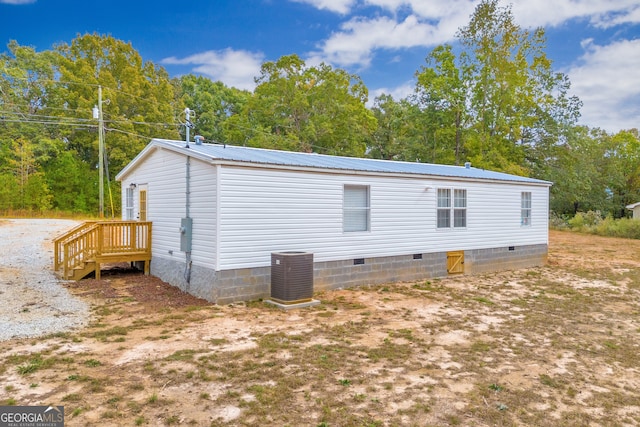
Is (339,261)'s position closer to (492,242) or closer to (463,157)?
(492,242)

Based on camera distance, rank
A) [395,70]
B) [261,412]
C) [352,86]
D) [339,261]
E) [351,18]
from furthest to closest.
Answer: [352,86] < [395,70] < [351,18] < [339,261] < [261,412]

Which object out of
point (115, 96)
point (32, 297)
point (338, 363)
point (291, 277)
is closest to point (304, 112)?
point (115, 96)

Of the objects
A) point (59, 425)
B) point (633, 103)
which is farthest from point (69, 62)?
point (633, 103)

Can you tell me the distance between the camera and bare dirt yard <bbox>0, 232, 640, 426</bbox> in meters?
3.84

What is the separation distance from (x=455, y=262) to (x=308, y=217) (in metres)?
5.17

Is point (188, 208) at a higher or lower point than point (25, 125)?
lower

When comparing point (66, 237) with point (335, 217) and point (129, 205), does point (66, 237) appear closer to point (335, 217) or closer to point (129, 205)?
point (129, 205)

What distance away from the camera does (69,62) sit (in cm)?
2944

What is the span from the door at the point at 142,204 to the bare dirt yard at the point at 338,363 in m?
2.86

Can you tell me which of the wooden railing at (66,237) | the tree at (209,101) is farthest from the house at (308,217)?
the tree at (209,101)

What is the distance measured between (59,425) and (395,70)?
3196 centimetres

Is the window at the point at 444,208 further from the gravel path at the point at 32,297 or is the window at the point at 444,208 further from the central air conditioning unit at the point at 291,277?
the gravel path at the point at 32,297

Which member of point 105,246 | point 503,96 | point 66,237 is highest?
point 503,96

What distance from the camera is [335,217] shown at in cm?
952
